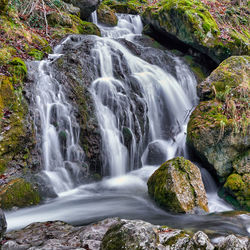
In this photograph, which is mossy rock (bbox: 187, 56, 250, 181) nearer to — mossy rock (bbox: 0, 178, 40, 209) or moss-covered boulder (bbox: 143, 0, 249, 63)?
moss-covered boulder (bbox: 143, 0, 249, 63)

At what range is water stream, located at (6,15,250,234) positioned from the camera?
4832mm

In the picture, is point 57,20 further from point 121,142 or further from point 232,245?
point 232,245

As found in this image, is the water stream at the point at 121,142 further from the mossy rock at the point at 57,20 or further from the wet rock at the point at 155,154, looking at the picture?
the mossy rock at the point at 57,20

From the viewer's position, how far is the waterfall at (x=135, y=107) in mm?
7391

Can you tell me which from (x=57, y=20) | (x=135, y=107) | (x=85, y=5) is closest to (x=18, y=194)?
(x=135, y=107)

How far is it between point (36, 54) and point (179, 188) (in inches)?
245

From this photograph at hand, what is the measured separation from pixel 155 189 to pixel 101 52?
5813mm

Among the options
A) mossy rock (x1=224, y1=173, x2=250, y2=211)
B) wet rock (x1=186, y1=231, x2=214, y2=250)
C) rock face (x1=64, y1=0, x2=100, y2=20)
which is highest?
rock face (x1=64, y1=0, x2=100, y2=20)

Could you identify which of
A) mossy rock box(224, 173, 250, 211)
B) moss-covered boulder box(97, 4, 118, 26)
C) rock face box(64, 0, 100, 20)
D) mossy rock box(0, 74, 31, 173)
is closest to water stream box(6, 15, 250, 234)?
mossy rock box(224, 173, 250, 211)

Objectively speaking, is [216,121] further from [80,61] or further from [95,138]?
[80,61]

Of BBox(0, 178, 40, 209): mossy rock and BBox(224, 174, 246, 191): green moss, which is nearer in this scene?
BBox(0, 178, 40, 209): mossy rock

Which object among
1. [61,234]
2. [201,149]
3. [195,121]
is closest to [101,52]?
[195,121]

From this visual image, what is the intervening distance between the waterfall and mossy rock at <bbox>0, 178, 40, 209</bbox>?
2.36m

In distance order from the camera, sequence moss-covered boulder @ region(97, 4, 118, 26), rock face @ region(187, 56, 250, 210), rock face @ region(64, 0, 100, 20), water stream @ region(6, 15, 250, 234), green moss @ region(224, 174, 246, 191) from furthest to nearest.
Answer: moss-covered boulder @ region(97, 4, 118, 26) → rock face @ region(64, 0, 100, 20) → rock face @ region(187, 56, 250, 210) → green moss @ region(224, 174, 246, 191) → water stream @ region(6, 15, 250, 234)
